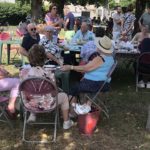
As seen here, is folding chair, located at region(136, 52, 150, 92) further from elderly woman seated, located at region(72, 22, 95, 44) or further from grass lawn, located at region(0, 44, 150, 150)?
elderly woman seated, located at region(72, 22, 95, 44)

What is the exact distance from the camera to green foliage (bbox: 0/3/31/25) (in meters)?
41.1

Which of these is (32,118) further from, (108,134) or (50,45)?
(50,45)

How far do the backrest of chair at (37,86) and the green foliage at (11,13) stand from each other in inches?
1402

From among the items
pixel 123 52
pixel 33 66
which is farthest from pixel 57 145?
pixel 123 52

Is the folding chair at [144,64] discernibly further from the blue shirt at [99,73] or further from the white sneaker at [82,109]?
the white sneaker at [82,109]

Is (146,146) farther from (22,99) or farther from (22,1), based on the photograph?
(22,1)

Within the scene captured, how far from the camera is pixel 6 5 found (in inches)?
1673

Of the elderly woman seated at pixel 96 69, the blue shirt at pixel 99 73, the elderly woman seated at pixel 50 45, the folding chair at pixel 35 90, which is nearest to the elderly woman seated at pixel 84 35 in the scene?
the elderly woman seated at pixel 50 45

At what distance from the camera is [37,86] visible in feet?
17.4

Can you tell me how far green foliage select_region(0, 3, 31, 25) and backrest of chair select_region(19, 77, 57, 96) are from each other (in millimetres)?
35620

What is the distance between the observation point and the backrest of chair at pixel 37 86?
17.1 ft

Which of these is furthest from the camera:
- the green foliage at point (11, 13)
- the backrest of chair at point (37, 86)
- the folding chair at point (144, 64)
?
the green foliage at point (11, 13)

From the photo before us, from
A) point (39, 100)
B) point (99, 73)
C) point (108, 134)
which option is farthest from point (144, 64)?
point (39, 100)

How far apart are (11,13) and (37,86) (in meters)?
37.0
